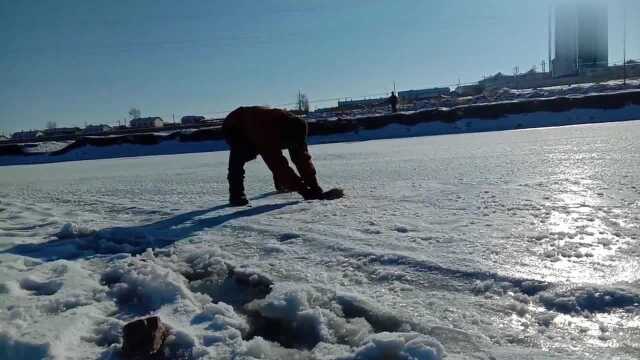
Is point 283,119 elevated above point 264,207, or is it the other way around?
point 283,119

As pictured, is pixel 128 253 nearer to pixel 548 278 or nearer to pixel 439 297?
pixel 439 297

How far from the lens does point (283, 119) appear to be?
5.06 m

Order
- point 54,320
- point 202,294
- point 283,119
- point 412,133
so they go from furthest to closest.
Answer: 1. point 412,133
2. point 283,119
3. point 202,294
4. point 54,320

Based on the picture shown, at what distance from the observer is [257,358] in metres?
Answer: 1.87

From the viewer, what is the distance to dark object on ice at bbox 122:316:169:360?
1870 millimetres

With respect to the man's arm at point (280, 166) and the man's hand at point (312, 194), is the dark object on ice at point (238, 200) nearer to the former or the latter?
the man's arm at point (280, 166)

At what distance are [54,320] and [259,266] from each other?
3.70ft

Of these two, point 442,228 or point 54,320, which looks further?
point 442,228

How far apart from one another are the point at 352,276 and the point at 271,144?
8.36 feet

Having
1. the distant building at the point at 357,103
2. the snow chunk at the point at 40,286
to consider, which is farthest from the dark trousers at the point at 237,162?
the distant building at the point at 357,103

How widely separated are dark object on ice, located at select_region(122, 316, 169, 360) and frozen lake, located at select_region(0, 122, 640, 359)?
0.08 meters

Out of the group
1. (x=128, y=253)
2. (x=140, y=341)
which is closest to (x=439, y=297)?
(x=140, y=341)

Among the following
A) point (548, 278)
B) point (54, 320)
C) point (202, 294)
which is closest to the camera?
point (54, 320)

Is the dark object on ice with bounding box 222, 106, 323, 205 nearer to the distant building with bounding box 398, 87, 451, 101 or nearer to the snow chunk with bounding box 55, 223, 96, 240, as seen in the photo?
the snow chunk with bounding box 55, 223, 96, 240
